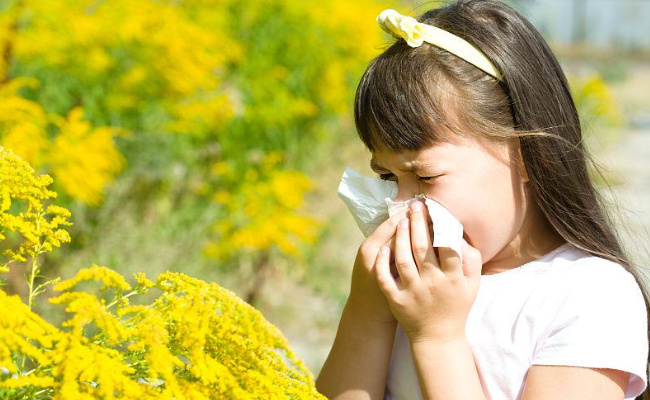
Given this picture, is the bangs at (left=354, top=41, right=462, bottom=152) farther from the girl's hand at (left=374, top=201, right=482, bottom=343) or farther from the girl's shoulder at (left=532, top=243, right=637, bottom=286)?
the girl's shoulder at (left=532, top=243, right=637, bottom=286)

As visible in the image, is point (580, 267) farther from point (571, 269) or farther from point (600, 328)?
point (600, 328)

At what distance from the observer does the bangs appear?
1.61 m

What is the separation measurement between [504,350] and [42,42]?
2.16 meters

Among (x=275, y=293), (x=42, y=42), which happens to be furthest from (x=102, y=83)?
(x=275, y=293)

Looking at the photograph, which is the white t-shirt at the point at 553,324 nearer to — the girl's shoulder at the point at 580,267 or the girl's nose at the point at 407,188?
the girl's shoulder at the point at 580,267

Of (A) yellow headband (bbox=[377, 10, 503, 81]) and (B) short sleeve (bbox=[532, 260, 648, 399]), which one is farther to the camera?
(A) yellow headband (bbox=[377, 10, 503, 81])

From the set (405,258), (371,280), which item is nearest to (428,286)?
(405,258)

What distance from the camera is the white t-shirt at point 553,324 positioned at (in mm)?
1541

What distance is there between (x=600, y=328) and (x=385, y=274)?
385 mm

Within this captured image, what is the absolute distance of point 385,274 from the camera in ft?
5.20

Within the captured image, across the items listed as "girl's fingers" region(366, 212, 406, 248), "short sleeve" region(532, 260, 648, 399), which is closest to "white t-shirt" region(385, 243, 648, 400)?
"short sleeve" region(532, 260, 648, 399)

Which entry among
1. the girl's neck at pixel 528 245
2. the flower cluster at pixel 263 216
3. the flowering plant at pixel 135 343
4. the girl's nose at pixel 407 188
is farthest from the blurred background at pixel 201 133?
the flowering plant at pixel 135 343

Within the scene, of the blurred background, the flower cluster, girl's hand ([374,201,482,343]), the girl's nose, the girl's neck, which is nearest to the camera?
girl's hand ([374,201,482,343])

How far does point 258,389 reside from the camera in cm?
111
